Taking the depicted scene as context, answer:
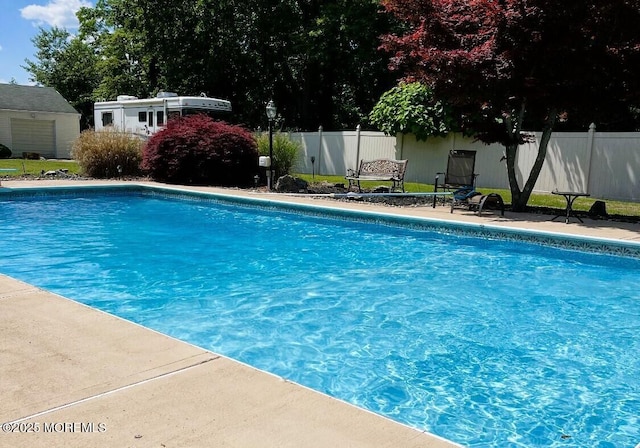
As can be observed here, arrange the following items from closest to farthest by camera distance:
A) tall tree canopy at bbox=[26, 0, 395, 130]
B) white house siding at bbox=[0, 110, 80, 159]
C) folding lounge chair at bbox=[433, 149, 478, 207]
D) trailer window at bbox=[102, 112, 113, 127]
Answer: folding lounge chair at bbox=[433, 149, 478, 207] → trailer window at bbox=[102, 112, 113, 127] → tall tree canopy at bbox=[26, 0, 395, 130] → white house siding at bbox=[0, 110, 80, 159]

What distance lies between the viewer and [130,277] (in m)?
6.68

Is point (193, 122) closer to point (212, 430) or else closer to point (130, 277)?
point (130, 277)

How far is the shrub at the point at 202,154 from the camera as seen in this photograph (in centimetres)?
1530

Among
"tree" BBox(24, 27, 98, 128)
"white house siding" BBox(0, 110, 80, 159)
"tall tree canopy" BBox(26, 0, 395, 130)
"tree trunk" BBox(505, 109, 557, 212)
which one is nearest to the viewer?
"tree trunk" BBox(505, 109, 557, 212)

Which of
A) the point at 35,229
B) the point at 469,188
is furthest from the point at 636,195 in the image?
the point at 35,229

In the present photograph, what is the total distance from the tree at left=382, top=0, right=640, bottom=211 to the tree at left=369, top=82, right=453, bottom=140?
599 cm

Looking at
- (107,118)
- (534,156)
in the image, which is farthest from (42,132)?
(534,156)

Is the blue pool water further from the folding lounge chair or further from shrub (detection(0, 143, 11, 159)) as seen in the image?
shrub (detection(0, 143, 11, 159))

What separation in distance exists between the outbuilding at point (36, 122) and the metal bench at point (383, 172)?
19.2 metres

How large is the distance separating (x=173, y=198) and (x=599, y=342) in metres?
11.1

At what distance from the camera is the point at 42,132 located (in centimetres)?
2902

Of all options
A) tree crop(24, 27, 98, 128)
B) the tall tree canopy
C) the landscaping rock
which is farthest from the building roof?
the landscaping rock

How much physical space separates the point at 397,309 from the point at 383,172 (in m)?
8.63

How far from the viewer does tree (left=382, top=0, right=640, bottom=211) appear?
31.0ft
